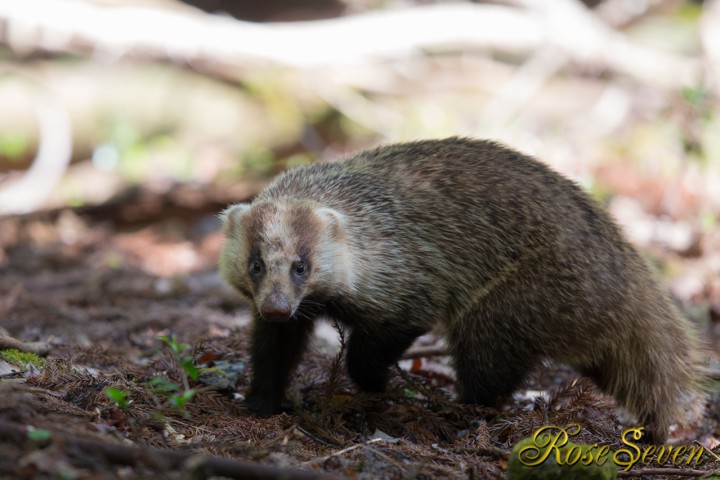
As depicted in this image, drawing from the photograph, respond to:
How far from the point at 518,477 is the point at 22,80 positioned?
38.0 feet

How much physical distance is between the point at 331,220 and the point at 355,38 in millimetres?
8269

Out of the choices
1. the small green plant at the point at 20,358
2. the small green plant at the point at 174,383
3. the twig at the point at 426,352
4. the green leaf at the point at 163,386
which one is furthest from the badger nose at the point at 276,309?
the twig at the point at 426,352

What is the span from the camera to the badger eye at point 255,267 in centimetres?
552

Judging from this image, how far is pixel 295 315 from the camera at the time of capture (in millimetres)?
5762

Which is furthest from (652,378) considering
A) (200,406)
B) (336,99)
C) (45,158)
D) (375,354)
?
(45,158)

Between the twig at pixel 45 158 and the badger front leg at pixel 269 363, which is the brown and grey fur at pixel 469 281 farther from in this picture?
the twig at pixel 45 158

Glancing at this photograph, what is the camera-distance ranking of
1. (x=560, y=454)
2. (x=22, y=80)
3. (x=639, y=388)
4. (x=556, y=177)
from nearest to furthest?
(x=560, y=454), (x=639, y=388), (x=556, y=177), (x=22, y=80)

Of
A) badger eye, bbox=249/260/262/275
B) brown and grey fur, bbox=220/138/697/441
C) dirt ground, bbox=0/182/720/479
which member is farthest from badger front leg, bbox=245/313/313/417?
badger eye, bbox=249/260/262/275

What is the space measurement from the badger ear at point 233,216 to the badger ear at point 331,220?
558 mm

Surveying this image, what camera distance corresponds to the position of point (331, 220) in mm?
5742

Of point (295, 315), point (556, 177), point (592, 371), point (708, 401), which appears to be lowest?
point (708, 401)

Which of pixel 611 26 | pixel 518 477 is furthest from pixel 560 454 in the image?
pixel 611 26

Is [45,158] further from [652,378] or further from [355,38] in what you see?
[652,378]

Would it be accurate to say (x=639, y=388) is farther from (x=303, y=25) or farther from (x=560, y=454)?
(x=303, y=25)
